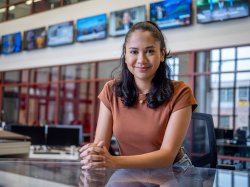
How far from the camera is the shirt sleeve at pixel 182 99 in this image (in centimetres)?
139

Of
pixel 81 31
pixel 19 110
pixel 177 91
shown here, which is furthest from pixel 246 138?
pixel 19 110

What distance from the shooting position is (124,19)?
7.79 meters

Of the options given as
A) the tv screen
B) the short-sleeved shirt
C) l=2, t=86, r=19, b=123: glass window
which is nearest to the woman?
the short-sleeved shirt

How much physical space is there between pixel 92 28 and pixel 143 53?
7.25 m

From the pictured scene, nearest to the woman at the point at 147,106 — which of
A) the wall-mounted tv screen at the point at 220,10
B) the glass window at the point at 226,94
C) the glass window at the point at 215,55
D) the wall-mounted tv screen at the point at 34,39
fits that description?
the wall-mounted tv screen at the point at 220,10

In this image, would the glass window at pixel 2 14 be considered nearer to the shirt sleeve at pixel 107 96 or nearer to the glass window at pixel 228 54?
the glass window at pixel 228 54

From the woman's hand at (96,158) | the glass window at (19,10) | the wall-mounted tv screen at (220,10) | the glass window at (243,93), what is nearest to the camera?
the woman's hand at (96,158)

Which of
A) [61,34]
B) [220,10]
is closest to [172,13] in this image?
[220,10]

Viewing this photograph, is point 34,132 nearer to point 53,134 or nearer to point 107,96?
point 53,134

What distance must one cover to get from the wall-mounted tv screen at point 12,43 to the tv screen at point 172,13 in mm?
5022

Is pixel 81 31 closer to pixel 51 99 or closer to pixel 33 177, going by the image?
pixel 51 99

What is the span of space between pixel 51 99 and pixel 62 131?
569 cm

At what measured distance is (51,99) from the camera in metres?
10.7

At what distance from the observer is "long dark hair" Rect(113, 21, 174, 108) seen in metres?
1.41
